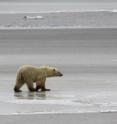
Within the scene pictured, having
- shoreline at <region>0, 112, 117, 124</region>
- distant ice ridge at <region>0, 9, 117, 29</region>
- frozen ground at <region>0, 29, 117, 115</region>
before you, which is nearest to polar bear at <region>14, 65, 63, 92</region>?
frozen ground at <region>0, 29, 117, 115</region>

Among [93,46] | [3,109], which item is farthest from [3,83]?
[93,46]

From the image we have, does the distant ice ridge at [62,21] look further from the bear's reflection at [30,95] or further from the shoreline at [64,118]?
the shoreline at [64,118]

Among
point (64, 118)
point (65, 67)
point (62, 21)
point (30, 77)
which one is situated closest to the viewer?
point (64, 118)

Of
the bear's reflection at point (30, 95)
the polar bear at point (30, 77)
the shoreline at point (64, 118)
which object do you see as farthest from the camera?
the polar bear at point (30, 77)

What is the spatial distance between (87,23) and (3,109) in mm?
19573

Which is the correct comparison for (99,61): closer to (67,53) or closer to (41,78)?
(67,53)

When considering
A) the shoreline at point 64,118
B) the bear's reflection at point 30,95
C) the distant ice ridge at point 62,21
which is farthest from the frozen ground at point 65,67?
the distant ice ridge at point 62,21

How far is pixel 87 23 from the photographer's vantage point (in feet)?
92.6

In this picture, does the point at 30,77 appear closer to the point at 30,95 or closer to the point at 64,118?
the point at 30,95

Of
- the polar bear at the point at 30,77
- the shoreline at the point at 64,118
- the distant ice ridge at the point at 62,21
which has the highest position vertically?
the distant ice ridge at the point at 62,21

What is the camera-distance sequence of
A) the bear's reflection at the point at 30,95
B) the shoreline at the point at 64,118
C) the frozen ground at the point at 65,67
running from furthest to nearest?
the bear's reflection at the point at 30,95 < the frozen ground at the point at 65,67 < the shoreline at the point at 64,118

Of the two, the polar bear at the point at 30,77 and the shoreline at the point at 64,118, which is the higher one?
the polar bear at the point at 30,77

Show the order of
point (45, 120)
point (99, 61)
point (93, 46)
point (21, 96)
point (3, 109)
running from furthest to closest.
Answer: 1. point (93, 46)
2. point (99, 61)
3. point (21, 96)
4. point (3, 109)
5. point (45, 120)

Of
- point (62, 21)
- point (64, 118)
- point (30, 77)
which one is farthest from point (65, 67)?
point (62, 21)
